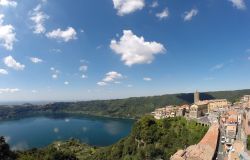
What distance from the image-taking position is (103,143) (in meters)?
69.8

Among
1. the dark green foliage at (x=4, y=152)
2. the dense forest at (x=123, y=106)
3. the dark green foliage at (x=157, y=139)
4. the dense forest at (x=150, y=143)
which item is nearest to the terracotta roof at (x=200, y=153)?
the dark green foliage at (x=157, y=139)

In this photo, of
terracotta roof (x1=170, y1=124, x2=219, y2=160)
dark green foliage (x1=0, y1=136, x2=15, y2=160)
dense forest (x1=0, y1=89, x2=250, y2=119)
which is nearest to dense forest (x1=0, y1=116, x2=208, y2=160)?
dark green foliage (x1=0, y1=136, x2=15, y2=160)

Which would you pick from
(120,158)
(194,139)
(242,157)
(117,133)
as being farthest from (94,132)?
(242,157)

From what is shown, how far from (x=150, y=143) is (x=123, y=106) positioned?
372 feet

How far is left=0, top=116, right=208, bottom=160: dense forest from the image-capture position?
3140 cm

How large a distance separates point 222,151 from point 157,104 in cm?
11441

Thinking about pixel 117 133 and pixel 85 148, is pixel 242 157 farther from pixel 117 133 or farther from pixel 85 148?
pixel 117 133

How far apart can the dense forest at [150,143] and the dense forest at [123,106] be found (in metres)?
77.9

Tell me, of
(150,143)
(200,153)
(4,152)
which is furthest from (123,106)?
(200,153)

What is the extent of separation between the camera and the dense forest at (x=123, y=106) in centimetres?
12689

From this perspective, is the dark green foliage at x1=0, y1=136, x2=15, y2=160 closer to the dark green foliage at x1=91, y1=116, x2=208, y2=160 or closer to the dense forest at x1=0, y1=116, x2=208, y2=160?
the dense forest at x1=0, y1=116, x2=208, y2=160

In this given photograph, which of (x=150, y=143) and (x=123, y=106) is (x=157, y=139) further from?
(x=123, y=106)

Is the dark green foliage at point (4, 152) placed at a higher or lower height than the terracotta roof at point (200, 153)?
lower

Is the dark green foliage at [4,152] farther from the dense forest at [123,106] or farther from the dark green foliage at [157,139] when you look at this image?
the dense forest at [123,106]
